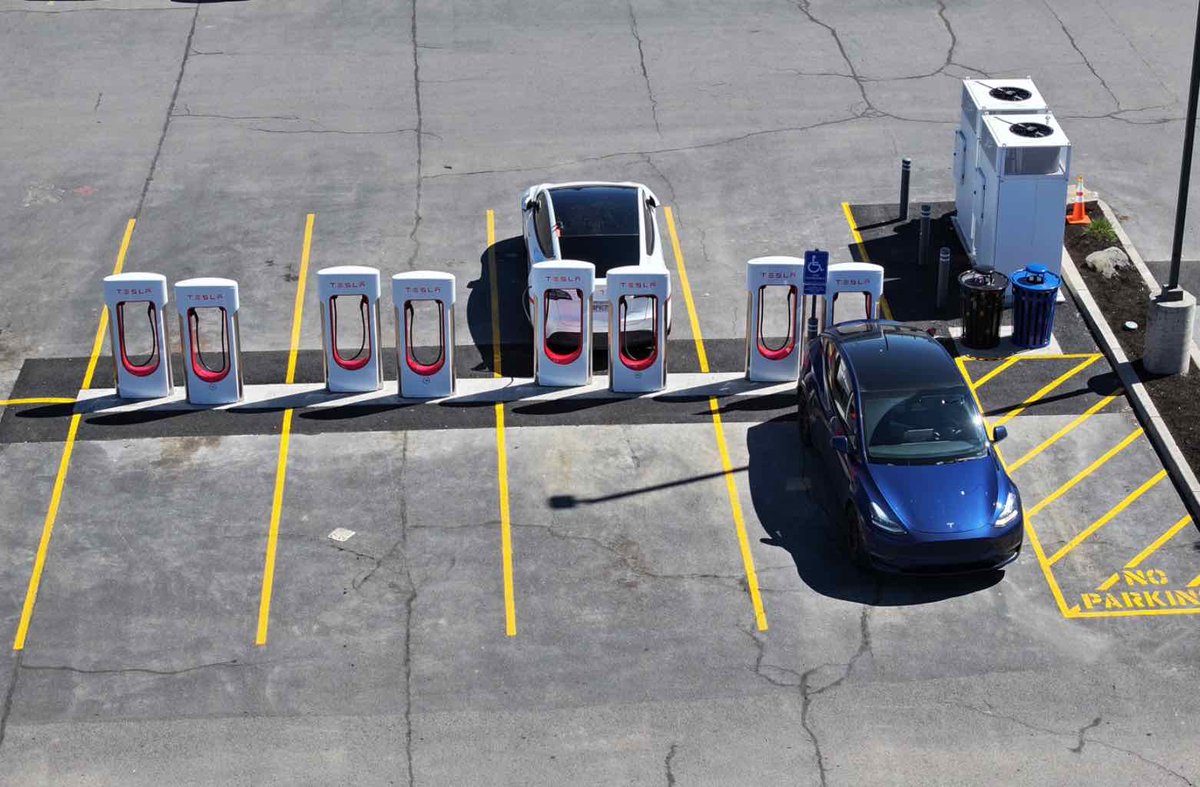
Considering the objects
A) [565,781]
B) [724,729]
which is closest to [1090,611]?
[724,729]

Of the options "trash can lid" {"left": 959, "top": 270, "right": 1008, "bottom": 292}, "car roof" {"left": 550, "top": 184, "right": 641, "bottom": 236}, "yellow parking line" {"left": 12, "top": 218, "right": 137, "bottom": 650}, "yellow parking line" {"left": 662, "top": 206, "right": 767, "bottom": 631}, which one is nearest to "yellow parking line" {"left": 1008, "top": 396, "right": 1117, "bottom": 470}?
"trash can lid" {"left": 959, "top": 270, "right": 1008, "bottom": 292}

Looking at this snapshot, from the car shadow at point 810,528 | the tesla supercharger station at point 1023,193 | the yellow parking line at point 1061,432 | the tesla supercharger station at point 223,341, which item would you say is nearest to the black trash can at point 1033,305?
the tesla supercharger station at point 1023,193

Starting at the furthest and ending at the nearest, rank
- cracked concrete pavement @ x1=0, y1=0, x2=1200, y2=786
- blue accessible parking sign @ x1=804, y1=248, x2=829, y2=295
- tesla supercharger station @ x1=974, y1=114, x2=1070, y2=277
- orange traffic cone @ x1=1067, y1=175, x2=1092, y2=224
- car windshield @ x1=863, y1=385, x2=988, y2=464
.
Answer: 1. orange traffic cone @ x1=1067, y1=175, x2=1092, y2=224
2. tesla supercharger station @ x1=974, y1=114, x2=1070, y2=277
3. blue accessible parking sign @ x1=804, y1=248, x2=829, y2=295
4. car windshield @ x1=863, y1=385, x2=988, y2=464
5. cracked concrete pavement @ x1=0, y1=0, x2=1200, y2=786

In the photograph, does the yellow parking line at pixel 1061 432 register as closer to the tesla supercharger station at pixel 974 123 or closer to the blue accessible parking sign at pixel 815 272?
the blue accessible parking sign at pixel 815 272

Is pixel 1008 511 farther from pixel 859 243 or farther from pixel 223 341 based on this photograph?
pixel 223 341

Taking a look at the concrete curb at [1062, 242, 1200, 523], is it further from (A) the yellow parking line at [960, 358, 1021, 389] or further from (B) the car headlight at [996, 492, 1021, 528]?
(B) the car headlight at [996, 492, 1021, 528]

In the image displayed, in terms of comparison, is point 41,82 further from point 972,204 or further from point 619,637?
point 619,637

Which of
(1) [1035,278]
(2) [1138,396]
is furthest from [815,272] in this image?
(2) [1138,396]
